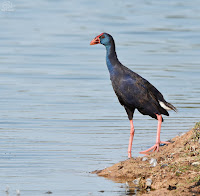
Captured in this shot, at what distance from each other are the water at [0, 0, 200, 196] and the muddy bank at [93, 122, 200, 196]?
299mm

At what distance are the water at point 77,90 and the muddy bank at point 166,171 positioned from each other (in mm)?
299

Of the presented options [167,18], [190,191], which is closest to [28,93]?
[190,191]

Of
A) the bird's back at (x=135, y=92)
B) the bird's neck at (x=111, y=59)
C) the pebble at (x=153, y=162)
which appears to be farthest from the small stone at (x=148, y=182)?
the bird's neck at (x=111, y=59)

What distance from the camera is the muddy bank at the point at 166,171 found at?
337 inches

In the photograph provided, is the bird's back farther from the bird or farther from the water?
the water

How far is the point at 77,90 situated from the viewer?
16.6 m

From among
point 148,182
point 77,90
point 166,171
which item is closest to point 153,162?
point 166,171

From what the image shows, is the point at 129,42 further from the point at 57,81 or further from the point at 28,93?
the point at 28,93

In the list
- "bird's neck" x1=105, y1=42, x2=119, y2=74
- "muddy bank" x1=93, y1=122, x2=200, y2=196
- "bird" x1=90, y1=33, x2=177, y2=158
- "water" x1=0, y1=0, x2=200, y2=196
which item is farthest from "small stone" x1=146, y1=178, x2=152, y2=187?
"bird's neck" x1=105, y1=42, x2=119, y2=74

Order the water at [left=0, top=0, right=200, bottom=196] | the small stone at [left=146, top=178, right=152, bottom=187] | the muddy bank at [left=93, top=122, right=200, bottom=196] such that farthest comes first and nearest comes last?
the water at [left=0, top=0, right=200, bottom=196]
the small stone at [left=146, top=178, right=152, bottom=187]
the muddy bank at [left=93, top=122, right=200, bottom=196]

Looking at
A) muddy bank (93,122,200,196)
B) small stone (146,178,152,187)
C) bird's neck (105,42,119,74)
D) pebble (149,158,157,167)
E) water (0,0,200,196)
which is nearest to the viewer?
muddy bank (93,122,200,196)

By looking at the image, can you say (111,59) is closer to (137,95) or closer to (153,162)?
(137,95)

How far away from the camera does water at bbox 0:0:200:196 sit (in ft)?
33.3

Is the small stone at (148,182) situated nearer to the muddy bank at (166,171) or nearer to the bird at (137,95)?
the muddy bank at (166,171)
